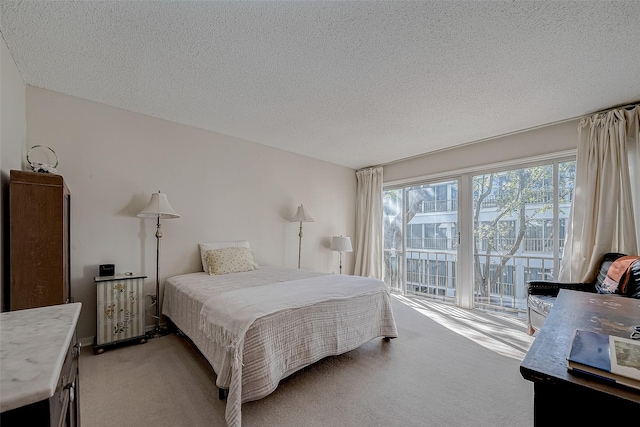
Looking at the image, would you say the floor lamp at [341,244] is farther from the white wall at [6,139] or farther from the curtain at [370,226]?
the white wall at [6,139]

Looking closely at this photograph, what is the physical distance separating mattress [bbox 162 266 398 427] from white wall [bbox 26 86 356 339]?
605 millimetres

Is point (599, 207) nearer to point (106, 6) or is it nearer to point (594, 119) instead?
point (594, 119)

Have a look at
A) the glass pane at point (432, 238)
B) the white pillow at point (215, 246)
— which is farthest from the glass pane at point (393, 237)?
the white pillow at point (215, 246)

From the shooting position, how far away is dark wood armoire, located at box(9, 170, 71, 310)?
5.69 feet

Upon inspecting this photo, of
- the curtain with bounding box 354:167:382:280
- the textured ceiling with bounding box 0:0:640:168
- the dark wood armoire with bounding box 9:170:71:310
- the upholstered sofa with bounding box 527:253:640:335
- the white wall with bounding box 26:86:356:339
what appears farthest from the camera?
the curtain with bounding box 354:167:382:280

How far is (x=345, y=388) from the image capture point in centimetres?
A: 196

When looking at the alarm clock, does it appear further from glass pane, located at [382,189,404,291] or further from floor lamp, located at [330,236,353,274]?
glass pane, located at [382,189,404,291]

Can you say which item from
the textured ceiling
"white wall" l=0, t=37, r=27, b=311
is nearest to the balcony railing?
the textured ceiling

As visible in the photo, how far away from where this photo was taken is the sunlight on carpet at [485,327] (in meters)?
2.65

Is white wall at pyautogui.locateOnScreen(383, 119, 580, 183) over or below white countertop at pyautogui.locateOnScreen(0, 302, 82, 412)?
over

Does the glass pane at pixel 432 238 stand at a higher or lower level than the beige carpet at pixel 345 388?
higher

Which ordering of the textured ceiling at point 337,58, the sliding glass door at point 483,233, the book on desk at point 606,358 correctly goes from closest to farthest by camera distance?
the book on desk at point 606,358, the textured ceiling at point 337,58, the sliding glass door at point 483,233

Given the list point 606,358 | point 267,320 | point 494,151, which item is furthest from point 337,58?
point 494,151

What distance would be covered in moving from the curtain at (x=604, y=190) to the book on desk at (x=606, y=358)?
2.55 m
